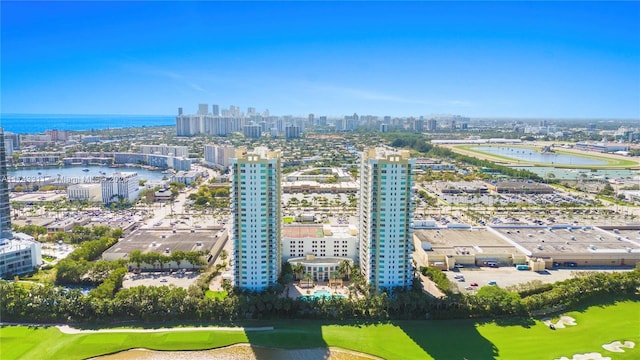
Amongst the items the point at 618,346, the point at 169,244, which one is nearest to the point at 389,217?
the point at 618,346

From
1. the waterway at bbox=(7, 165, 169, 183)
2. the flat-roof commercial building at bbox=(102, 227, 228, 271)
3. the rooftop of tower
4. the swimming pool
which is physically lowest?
the swimming pool

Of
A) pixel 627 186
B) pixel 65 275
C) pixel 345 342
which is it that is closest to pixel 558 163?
pixel 627 186

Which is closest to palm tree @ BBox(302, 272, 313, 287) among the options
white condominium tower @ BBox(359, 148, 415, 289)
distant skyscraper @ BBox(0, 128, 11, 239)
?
white condominium tower @ BBox(359, 148, 415, 289)

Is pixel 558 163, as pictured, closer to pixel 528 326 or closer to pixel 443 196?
pixel 443 196

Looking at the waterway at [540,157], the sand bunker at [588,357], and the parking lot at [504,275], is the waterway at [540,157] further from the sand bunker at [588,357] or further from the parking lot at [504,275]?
the sand bunker at [588,357]

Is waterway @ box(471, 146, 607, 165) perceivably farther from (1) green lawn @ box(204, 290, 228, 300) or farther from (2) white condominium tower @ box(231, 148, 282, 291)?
(1) green lawn @ box(204, 290, 228, 300)
